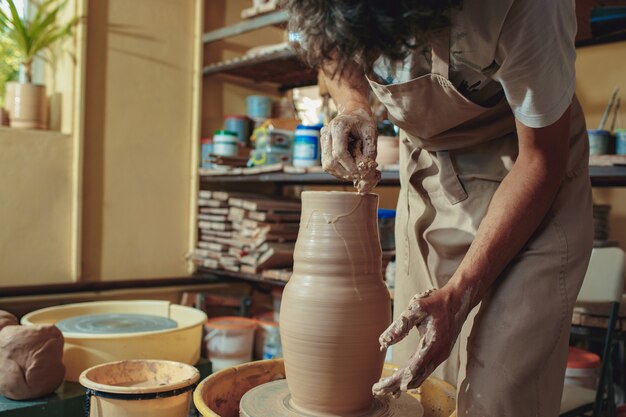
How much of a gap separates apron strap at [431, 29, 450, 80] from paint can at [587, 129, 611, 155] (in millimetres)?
1433

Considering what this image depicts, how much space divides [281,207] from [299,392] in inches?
99.8

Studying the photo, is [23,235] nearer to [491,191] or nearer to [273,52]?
[273,52]

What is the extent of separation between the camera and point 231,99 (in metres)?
4.61

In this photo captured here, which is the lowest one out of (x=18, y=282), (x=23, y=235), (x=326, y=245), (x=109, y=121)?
(x=18, y=282)

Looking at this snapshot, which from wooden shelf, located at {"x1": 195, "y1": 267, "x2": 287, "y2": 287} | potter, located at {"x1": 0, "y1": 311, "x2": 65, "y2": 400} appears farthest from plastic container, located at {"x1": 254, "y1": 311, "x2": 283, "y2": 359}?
potter, located at {"x1": 0, "y1": 311, "x2": 65, "y2": 400}

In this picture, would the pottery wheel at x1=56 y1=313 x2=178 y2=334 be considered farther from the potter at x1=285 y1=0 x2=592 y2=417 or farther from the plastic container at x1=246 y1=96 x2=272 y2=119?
the plastic container at x1=246 y1=96 x2=272 y2=119

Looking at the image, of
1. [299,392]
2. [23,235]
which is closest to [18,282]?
[23,235]

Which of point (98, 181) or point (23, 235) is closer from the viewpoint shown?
point (23, 235)

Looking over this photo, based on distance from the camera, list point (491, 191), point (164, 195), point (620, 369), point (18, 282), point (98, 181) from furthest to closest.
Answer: point (164, 195) → point (98, 181) → point (18, 282) → point (620, 369) → point (491, 191)

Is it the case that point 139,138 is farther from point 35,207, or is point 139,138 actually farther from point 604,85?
point 604,85

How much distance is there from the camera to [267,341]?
3617mm

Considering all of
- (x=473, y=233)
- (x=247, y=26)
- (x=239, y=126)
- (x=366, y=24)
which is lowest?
(x=473, y=233)

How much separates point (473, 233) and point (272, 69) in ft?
10.2

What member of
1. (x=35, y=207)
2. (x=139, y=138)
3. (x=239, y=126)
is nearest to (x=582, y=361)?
(x=239, y=126)
